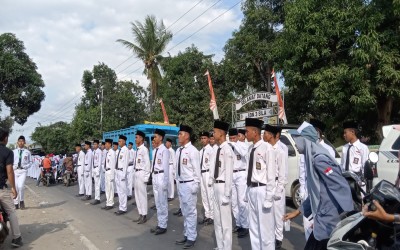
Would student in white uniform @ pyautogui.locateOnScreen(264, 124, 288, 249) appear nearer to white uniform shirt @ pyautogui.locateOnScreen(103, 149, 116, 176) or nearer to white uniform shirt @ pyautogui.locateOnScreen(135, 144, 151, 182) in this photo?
white uniform shirt @ pyautogui.locateOnScreen(135, 144, 151, 182)

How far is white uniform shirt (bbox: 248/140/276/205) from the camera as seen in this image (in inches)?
218

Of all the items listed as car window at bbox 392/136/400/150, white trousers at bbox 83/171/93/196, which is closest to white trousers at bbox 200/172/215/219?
car window at bbox 392/136/400/150

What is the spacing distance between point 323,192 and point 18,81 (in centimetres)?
2986

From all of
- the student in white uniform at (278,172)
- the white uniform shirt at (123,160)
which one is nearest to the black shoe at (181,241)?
the student in white uniform at (278,172)

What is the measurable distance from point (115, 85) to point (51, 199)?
2964 cm

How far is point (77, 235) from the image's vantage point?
8727 mm

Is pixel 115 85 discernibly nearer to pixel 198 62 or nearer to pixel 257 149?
pixel 198 62

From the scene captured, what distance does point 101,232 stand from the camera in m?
9.02

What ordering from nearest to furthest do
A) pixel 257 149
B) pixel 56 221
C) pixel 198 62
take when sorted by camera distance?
pixel 257 149, pixel 56 221, pixel 198 62

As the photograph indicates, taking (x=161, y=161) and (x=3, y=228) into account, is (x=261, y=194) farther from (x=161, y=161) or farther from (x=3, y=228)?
(x=3, y=228)

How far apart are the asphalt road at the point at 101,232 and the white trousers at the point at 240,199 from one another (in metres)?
0.40

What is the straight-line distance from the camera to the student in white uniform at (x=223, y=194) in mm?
6391

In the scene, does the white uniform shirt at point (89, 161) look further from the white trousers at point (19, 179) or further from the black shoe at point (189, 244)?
the black shoe at point (189, 244)

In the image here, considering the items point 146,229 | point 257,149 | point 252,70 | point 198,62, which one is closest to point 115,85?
point 198,62
